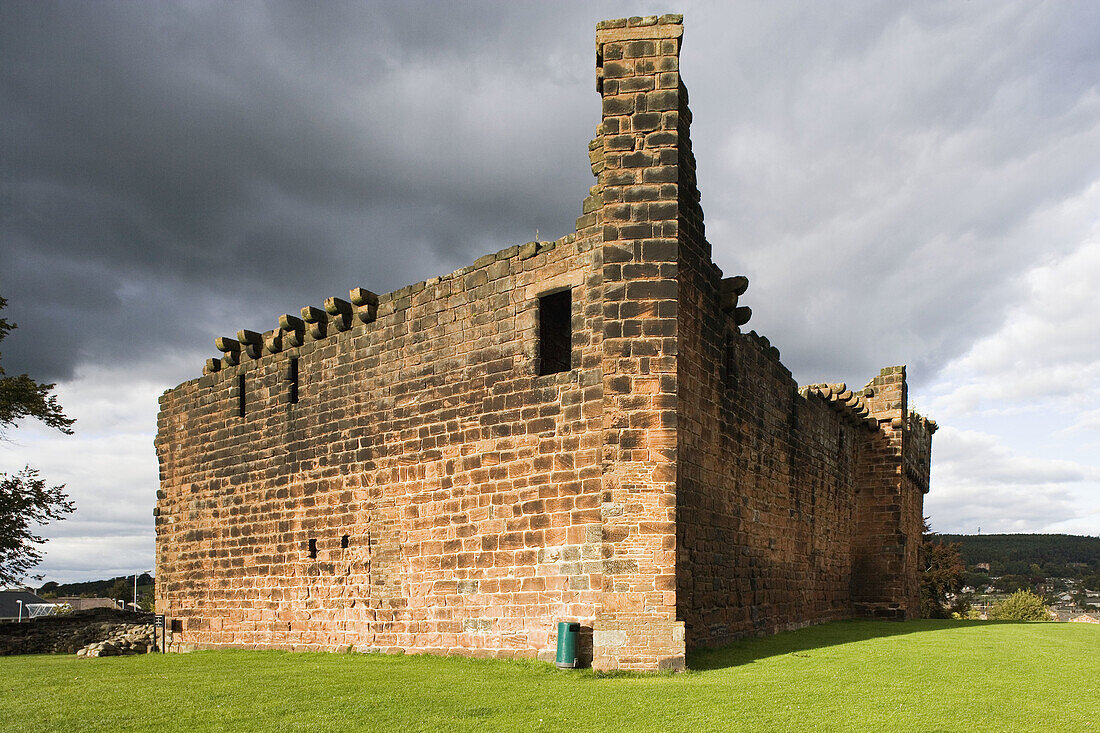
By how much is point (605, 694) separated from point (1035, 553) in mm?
112100

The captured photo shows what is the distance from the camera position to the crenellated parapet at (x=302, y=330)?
1458cm

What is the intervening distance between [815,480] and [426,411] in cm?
932

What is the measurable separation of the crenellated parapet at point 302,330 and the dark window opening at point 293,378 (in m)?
0.33

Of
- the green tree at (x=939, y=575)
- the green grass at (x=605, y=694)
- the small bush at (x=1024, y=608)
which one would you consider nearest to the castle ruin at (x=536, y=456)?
the green grass at (x=605, y=694)

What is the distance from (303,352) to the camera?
52.3 feet

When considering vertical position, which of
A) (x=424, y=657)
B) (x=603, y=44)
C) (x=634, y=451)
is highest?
(x=603, y=44)

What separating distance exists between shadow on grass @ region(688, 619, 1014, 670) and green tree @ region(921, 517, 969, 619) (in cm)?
1857

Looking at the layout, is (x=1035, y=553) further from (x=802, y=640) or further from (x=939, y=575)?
(x=802, y=640)

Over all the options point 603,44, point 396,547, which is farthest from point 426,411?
point 603,44

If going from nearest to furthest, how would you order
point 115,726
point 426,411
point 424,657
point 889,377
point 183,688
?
1. point 115,726
2. point 183,688
3. point 424,657
4. point 426,411
5. point 889,377

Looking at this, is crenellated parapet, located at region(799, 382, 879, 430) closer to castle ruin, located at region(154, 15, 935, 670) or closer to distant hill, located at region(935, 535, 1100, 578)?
castle ruin, located at region(154, 15, 935, 670)

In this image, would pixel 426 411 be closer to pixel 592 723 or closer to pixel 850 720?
pixel 592 723

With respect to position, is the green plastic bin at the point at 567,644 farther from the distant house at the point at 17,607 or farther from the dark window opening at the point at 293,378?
the distant house at the point at 17,607

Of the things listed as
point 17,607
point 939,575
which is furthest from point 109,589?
point 939,575
